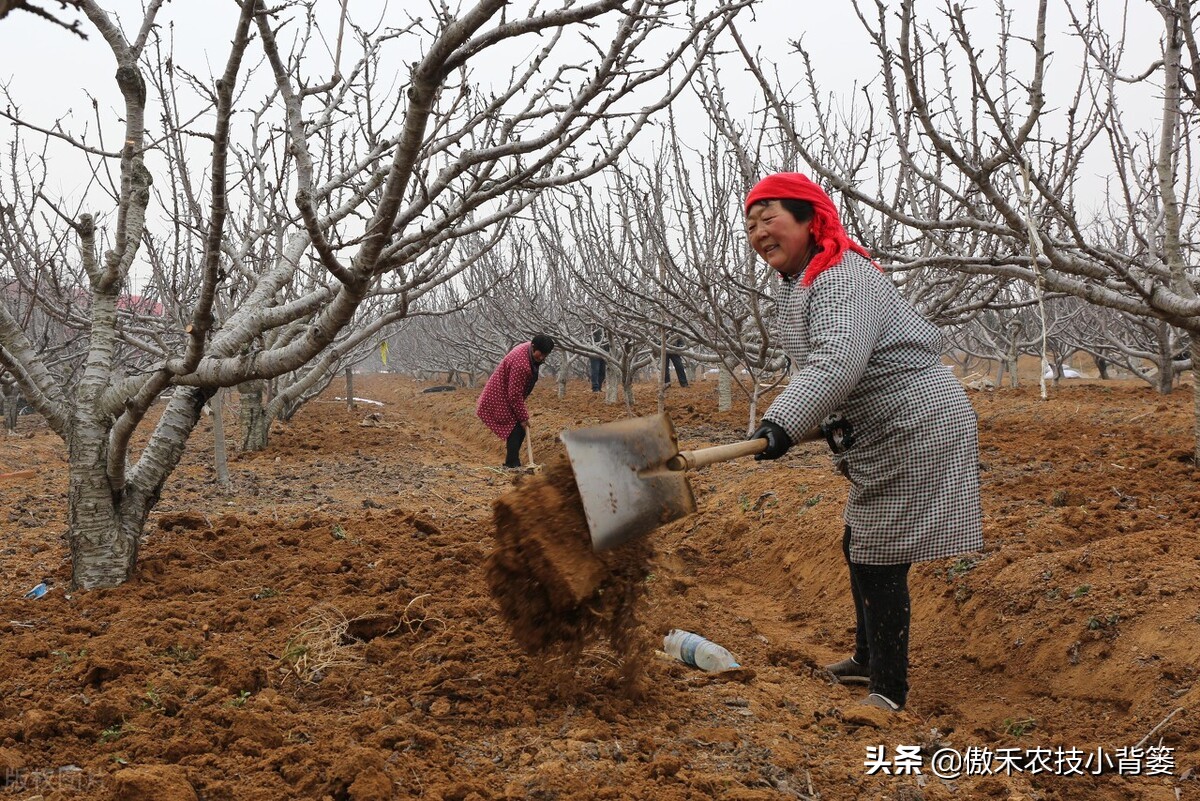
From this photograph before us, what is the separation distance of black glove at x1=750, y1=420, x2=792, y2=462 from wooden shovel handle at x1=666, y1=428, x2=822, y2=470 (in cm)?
2

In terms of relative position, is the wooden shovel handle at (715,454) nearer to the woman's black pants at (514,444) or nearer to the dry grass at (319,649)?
the dry grass at (319,649)

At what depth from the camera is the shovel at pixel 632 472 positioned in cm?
219

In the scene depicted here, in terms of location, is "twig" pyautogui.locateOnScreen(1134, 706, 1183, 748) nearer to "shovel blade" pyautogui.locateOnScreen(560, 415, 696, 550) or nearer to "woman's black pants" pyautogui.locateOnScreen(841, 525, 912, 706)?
"woman's black pants" pyautogui.locateOnScreen(841, 525, 912, 706)

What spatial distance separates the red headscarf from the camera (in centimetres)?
247

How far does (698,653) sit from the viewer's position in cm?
287

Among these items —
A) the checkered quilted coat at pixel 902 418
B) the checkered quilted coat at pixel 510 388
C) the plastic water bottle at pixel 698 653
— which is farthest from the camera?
the checkered quilted coat at pixel 510 388

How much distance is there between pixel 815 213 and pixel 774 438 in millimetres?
736

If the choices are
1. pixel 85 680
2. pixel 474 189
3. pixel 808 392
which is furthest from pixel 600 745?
pixel 474 189

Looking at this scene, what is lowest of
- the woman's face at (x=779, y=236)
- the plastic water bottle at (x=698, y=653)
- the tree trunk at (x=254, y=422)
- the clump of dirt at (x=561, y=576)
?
the plastic water bottle at (x=698, y=653)

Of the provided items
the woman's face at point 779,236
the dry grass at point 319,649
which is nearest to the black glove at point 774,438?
the woman's face at point 779,236

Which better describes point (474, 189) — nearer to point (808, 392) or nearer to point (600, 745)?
point (808, 392)

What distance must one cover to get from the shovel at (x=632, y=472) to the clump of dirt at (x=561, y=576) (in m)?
0.10

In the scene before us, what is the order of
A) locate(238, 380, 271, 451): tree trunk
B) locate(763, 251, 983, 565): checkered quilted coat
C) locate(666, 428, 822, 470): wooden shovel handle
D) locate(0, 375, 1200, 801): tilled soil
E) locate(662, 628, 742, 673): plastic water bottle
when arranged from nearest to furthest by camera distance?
locate(0, 375, 1200, 801): tilled soil → locate(666, 428, 822, 470): wooden shovel handle → locate(763, 251, 983, 565): checkered quilted coat → locate(662, 628, 742, 673): plastic water bottle → locate(238, 380, 271, 451): tree trunk

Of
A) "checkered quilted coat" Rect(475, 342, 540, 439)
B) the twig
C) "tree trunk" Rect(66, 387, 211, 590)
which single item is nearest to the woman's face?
the twig
